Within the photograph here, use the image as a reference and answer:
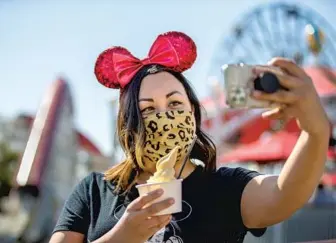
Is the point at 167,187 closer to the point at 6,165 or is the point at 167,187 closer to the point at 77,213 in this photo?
the point at 77,213

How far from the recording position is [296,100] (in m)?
1.08

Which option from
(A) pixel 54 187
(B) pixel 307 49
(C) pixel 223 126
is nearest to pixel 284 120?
(A) pixel 54 187

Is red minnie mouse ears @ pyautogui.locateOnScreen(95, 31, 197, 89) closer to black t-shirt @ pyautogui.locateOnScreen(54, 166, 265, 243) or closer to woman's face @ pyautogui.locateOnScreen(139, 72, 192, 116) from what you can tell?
woman's face @ pyautogui.locateOnScreen(139, 72, 192, 116)

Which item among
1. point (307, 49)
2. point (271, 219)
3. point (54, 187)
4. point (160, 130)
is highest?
point (307, 49)

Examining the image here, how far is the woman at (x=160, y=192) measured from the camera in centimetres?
130

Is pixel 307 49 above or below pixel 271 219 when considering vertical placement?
above

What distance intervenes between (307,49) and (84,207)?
13.4 m

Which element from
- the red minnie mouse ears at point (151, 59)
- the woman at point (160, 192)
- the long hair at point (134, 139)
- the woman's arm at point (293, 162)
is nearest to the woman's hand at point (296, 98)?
the woman's arm at point (293, 162)

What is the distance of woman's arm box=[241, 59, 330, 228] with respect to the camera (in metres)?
1.09

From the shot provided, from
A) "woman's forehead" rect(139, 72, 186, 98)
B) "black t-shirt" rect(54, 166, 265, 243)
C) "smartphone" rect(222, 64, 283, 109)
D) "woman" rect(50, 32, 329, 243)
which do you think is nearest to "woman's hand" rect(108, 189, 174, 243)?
"woman" rect(50, 32, 329, 243)

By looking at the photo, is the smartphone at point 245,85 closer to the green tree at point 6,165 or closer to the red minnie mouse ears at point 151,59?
the red minnie mouse ears at point 151,59

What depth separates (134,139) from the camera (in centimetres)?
157

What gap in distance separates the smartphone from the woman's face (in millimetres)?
496

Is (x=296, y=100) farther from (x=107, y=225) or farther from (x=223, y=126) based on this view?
(x=223, y=126)
